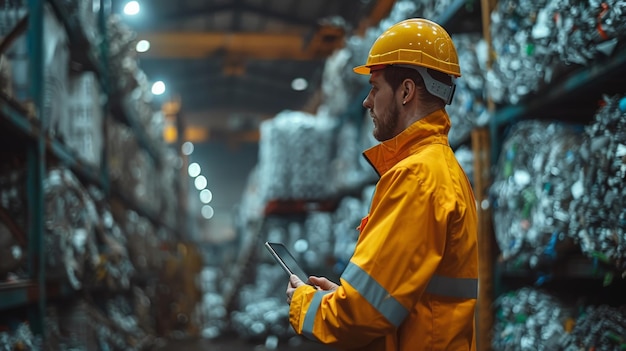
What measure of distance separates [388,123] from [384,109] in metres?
0.04

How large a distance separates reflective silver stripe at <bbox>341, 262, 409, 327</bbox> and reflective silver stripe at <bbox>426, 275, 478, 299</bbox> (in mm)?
139

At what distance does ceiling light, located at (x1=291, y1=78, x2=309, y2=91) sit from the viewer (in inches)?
640

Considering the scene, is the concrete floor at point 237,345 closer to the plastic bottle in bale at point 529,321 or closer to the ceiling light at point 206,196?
the plastic bottle in bale at point 529,321

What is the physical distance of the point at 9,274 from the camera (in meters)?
3.33

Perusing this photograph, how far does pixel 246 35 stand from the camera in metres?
13.0

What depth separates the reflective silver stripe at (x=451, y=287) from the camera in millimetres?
1690

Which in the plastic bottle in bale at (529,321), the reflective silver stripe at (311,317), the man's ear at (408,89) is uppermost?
the man's ear at (408,89)

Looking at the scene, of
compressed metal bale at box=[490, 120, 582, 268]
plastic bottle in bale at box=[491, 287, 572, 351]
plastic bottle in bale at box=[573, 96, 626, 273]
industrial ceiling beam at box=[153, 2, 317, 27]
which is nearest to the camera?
plastic bottle in bale at box=[573, 96, 626, 273]

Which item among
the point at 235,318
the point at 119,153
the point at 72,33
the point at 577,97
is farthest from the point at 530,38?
the point at 235,318

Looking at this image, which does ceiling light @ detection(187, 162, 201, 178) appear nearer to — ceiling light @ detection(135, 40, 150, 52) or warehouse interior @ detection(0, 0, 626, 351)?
warehouse interior @ detection(0, 0, 626, 351)

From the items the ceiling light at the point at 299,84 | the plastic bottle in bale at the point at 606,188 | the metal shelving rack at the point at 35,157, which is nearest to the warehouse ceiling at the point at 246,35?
the ceiling light at the point at 299,84

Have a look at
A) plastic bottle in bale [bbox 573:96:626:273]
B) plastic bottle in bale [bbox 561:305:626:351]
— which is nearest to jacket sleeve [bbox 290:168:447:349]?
plastic bottle in bale [bbox 573:96:626:273]

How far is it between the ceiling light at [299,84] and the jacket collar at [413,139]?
14.3 metres

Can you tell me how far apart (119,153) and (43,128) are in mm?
2830
